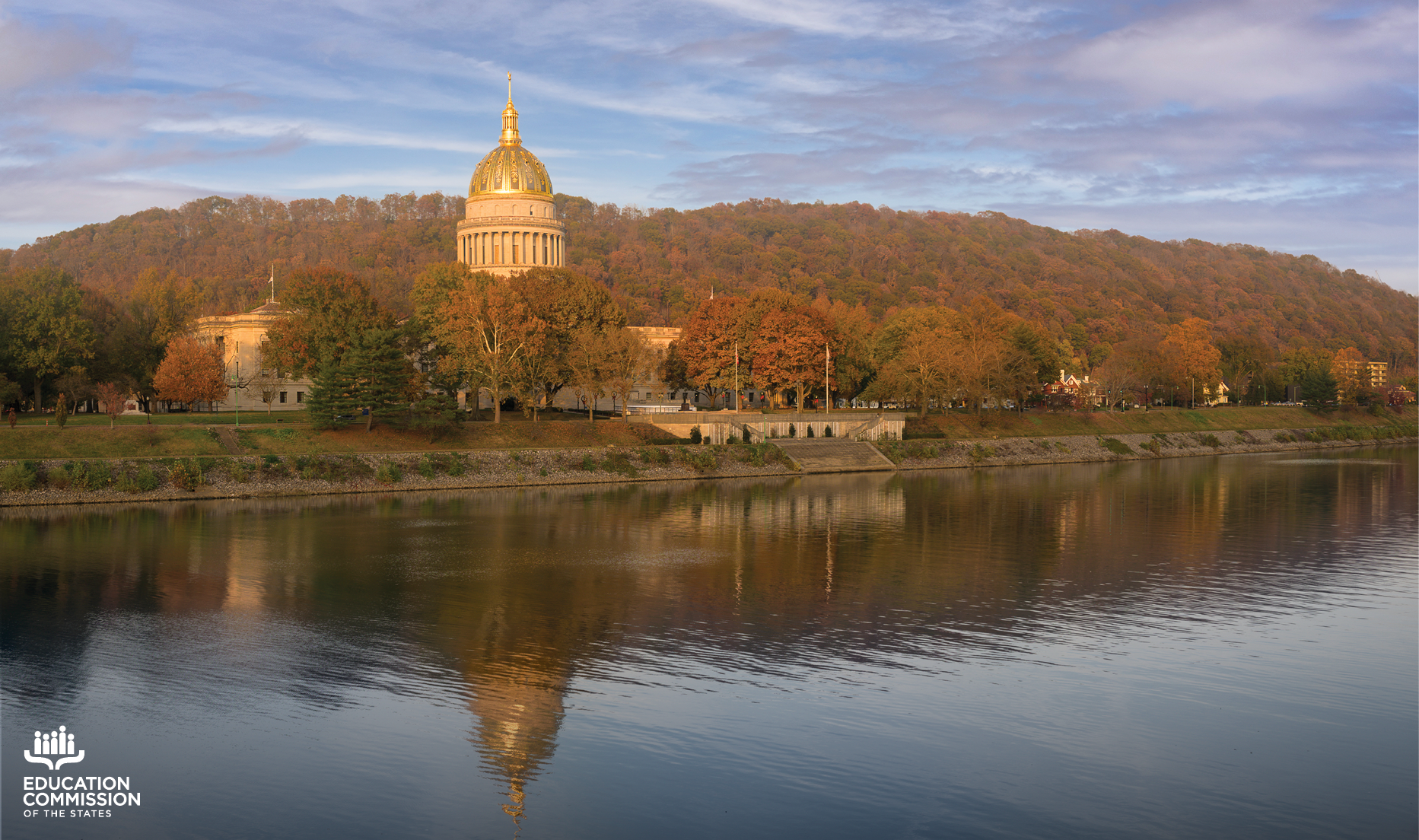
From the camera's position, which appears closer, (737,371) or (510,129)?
(737,371)

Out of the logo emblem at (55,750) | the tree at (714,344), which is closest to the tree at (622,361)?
the tree at (714,344)

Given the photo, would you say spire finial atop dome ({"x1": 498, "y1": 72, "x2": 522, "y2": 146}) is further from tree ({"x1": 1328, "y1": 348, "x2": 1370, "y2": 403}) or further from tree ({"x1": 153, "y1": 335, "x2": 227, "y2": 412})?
tree ({"x1": 1328, "y1": 348, "x2": 1370, "y2": 403})

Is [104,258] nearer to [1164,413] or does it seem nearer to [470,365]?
[470,365]

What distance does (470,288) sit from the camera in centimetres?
7062

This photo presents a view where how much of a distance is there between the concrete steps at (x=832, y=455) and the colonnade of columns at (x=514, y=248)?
34.7 m

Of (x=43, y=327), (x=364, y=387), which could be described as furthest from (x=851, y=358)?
(x=43, y=327)

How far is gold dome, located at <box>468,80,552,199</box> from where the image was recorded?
9350 centimetres

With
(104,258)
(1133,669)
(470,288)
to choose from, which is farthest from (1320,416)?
(104,258)

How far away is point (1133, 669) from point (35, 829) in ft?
57.4

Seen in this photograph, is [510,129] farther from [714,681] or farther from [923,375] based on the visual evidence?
[714,681]

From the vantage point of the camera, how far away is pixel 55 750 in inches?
643

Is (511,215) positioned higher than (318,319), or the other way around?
(511,215)

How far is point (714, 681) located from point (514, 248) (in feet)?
255

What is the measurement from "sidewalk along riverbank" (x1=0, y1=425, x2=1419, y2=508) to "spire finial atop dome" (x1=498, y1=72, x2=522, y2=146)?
140ft
